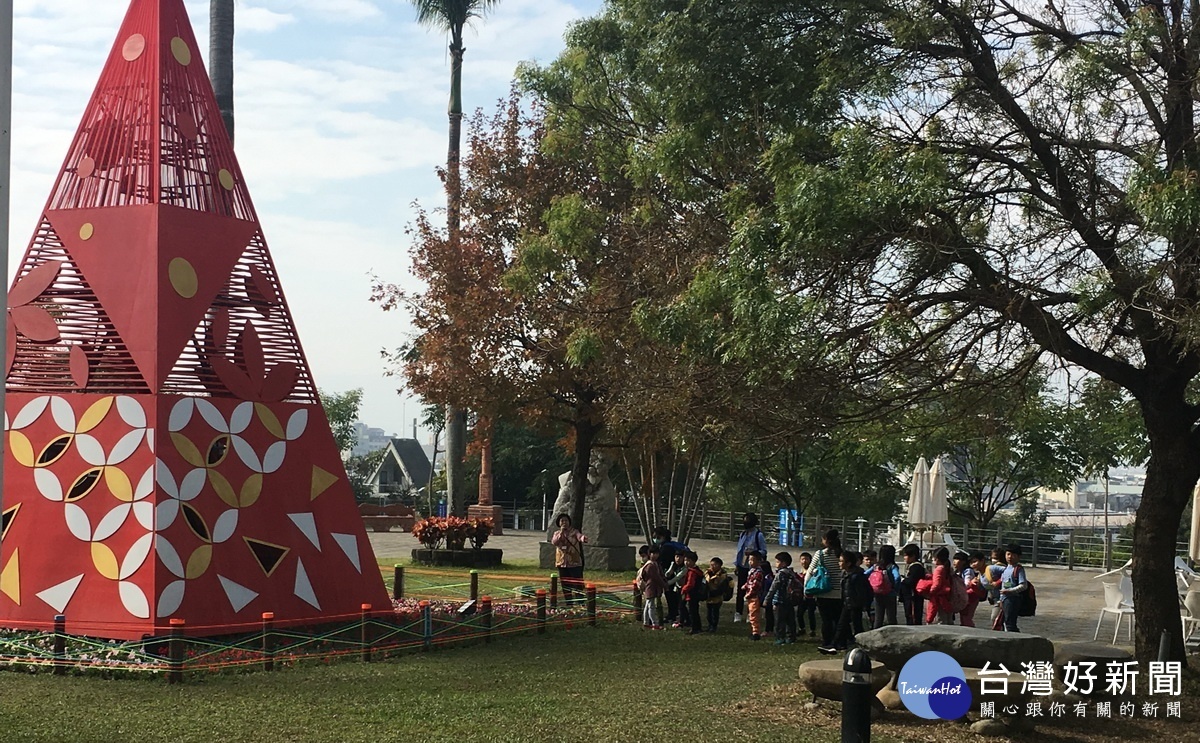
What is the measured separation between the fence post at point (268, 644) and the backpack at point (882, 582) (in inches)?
268

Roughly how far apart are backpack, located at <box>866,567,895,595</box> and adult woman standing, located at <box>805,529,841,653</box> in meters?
0.41

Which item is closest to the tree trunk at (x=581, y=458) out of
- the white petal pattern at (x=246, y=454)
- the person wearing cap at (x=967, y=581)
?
the person wearing cap at (x=967, y=581)

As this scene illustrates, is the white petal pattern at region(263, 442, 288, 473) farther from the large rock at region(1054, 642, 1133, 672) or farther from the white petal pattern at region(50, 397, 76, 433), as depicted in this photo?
the large rock at region(1054, 642, 1133, 672)

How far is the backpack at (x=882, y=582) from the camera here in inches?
583

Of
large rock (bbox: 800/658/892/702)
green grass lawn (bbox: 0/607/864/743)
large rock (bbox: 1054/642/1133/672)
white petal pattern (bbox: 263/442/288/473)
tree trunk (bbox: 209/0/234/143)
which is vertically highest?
tree trunk (bbox: 209/0/234/143)

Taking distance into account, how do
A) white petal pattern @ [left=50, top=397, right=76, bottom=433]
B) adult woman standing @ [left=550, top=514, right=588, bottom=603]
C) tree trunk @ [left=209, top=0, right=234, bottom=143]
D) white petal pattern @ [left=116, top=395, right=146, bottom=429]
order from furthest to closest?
1. tree trunk @ [left=209, top=0, right=234, bottom=143]
2. adult woman standing @ [left=550, top=514, right=588, bottom=603]
3. white petal pattern @ [left=50, top=397, right=76, bottom=433]
4. white petal pattern @ [left=116, top=395, right=146, bottom=429]

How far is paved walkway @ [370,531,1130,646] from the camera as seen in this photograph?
17.3 metres

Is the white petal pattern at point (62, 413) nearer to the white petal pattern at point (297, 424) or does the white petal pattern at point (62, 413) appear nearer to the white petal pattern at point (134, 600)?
the white petal pattern at point (134, 600)

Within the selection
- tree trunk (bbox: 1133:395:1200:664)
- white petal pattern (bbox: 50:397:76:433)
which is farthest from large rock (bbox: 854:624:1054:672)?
white petal pattern (bbox: 50:397:76:433)

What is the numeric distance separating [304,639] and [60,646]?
8.10 feet

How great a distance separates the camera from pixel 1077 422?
1344 inches

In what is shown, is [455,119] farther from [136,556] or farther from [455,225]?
[136,556]

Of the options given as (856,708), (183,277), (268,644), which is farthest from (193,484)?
(856,708)

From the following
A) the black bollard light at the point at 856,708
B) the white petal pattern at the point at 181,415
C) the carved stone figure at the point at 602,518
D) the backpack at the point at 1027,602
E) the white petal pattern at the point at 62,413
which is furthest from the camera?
the carved stone figure at the point at 602,518
